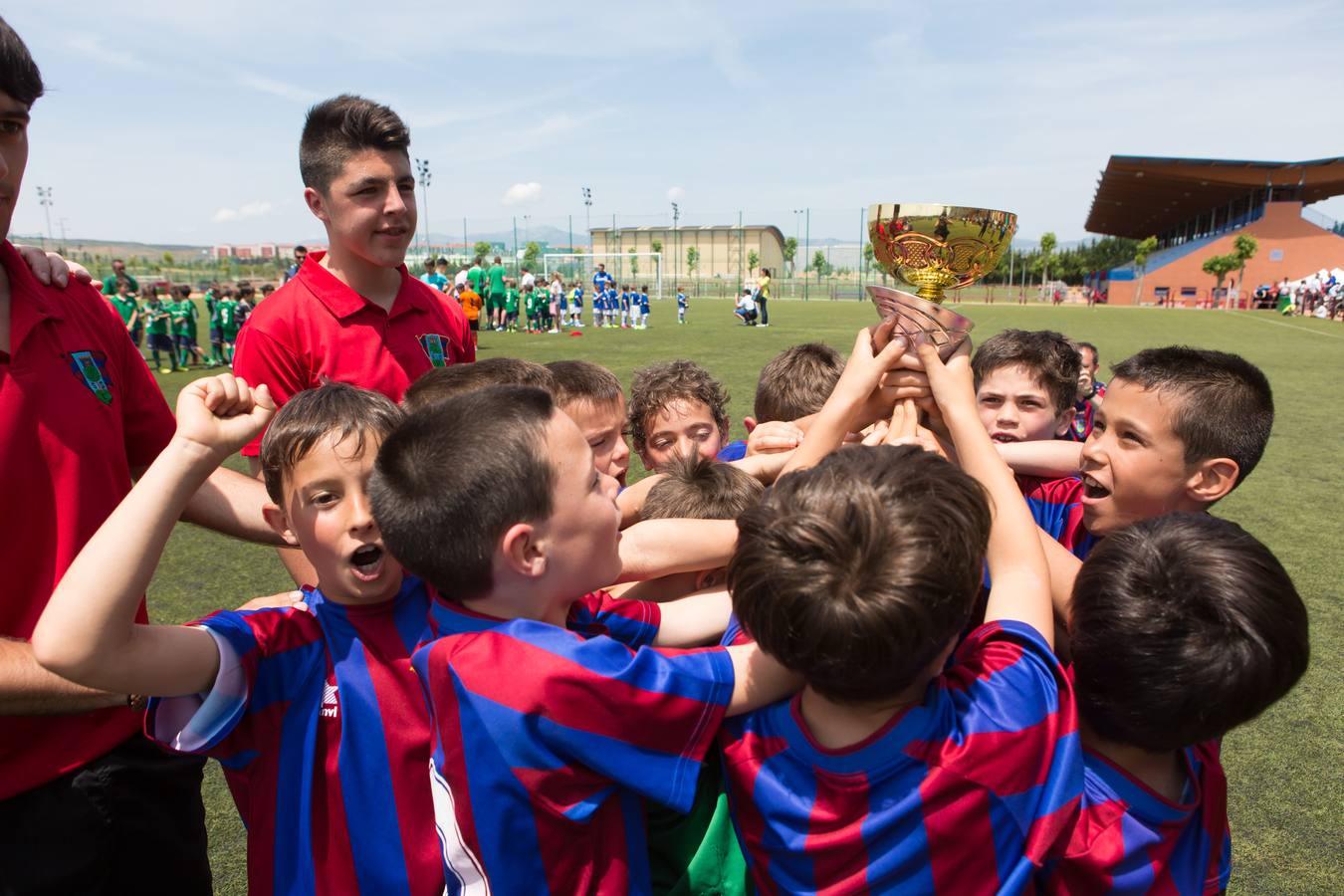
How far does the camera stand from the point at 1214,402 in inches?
69.4

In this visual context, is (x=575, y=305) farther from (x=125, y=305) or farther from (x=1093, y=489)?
(x=1093, y=489)

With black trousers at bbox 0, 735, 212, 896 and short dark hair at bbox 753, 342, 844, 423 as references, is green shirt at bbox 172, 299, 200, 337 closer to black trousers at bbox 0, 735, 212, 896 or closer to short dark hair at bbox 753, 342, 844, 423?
short dark hair at bbox 753, 342, 844, 423

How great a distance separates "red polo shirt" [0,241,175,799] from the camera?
5.07ft

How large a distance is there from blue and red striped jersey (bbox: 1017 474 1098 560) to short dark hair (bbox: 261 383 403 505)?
4.89ft

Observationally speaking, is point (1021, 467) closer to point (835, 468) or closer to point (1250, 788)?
point (835, 468)

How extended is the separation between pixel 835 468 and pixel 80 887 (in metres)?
1.72

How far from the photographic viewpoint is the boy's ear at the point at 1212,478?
1.78 metres

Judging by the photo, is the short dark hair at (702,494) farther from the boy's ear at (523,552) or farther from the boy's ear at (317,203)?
the boy's ear at (317,203)

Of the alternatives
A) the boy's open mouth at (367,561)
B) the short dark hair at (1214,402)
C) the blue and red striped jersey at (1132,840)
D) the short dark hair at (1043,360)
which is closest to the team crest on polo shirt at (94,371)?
the boy's open mouth at (367,561)

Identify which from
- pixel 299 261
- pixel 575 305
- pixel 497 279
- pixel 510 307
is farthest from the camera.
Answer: pixel 575 305

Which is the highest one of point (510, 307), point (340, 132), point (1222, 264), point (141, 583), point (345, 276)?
point (1222, 264)

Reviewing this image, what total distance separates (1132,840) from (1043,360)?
1819mm

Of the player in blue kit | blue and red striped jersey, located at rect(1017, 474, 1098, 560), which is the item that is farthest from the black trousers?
the player in blue kit

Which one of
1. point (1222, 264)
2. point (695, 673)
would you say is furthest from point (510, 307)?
point (1222, 264)
